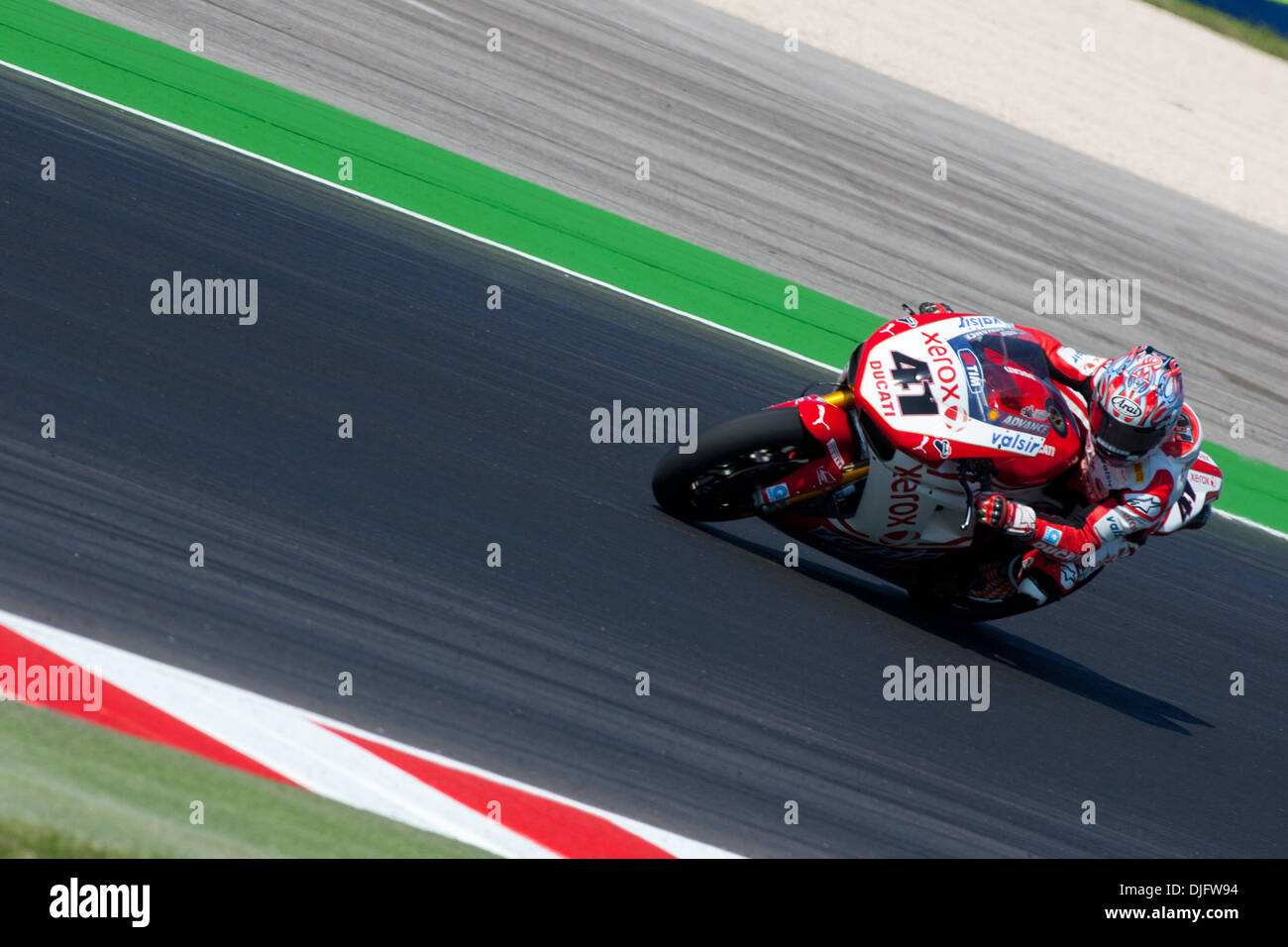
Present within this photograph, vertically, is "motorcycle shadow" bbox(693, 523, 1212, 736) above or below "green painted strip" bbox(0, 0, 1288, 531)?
below

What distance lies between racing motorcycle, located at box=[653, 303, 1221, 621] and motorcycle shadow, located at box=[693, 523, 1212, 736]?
211mm

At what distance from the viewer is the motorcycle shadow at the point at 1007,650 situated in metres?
7.07

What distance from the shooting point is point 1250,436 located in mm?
11539

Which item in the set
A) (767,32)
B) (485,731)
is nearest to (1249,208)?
(767,32)

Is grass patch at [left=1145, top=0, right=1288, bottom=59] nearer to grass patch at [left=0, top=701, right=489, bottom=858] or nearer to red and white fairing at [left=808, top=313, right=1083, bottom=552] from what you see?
red and white fairing at [left=808, top=313, right=1083, bottom=552]

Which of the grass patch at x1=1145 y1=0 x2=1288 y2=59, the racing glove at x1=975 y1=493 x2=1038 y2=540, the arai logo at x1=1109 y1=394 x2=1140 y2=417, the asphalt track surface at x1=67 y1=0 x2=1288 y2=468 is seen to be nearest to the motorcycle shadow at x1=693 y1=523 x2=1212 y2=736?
the racing glove at x1=975 y1=493 x2=1038 y2=540

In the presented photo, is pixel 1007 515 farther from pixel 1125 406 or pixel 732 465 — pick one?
pixel 732 465

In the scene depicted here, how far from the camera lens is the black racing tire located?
6582 millimetres

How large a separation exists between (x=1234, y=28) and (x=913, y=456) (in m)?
15.8

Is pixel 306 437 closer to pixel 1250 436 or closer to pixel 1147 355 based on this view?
pixel 1147 355

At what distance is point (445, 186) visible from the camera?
35.9 feet

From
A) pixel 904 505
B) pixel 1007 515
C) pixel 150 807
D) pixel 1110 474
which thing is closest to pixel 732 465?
pixel 904 505

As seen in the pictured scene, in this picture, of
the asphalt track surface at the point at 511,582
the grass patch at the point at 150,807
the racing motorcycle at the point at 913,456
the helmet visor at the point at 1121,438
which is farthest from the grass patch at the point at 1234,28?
the grass patch at the point at 150,807

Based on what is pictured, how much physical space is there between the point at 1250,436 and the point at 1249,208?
5.55 metres
